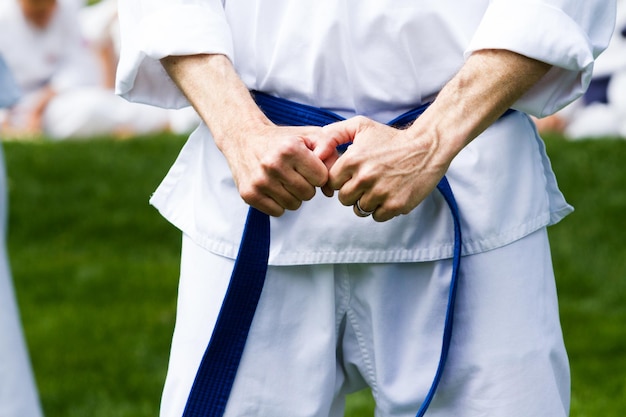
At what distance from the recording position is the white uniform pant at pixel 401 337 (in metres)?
1.63

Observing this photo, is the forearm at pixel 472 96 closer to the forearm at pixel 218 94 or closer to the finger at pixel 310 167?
Result: the finger at pixel 310 167

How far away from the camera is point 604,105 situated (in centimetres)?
752

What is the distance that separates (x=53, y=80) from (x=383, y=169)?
23.1ft

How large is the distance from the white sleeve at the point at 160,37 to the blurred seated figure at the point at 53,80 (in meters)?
6.10

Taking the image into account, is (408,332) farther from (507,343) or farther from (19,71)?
(19,71)

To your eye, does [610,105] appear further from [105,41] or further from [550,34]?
[550,34]

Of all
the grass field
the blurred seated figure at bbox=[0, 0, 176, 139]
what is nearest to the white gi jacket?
the grass field

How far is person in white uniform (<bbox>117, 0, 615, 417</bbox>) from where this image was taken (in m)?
1.57

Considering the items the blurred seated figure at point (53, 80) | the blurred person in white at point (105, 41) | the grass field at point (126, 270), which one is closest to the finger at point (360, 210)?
the grass field at point (126, 270)

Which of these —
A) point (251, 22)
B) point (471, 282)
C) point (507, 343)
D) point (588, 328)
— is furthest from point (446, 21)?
point (588, 328)

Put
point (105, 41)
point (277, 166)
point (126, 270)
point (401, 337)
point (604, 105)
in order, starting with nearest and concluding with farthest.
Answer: point (277, 166)
point (401, 337)
point (126, 270)
point (604, 105)
point (105, 41)

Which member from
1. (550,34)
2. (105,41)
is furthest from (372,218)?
(105,41)

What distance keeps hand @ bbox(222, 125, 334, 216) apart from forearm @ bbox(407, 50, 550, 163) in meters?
0.17

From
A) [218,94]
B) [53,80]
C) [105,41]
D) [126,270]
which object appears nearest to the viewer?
[218,94]
